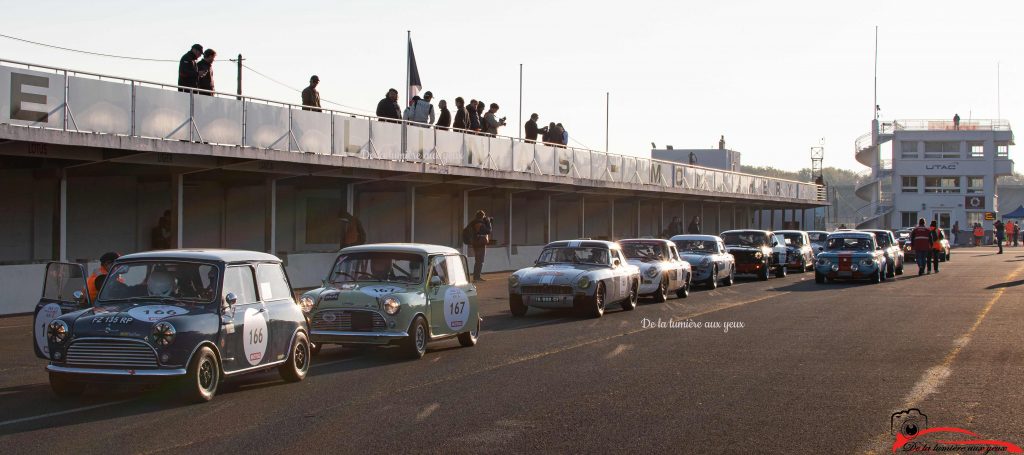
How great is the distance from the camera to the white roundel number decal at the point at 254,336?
36.2 feet

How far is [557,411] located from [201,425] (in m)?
3.05

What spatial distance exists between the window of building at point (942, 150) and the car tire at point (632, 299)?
8324cm

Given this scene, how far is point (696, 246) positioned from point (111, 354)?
22.4 metres

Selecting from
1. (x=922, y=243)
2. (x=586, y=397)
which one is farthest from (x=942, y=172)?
(x=586, y=397)

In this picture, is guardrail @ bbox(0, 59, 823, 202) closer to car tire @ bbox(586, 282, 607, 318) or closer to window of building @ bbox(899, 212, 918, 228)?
car tire @ bbox(586, 282, 607, 318)

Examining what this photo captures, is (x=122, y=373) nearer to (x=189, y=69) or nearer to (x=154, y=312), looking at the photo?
(x=154, y=312)

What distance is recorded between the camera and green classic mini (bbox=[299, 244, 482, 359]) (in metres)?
13.7

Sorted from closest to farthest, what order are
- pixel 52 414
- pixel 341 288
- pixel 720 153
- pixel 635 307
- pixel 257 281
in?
1. pixel 52 414
2. pixel 257 281
3. pixel 341 288
4. pixel 635 307
5. pixel 720 153

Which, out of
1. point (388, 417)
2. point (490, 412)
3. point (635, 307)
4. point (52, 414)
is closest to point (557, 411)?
point (490, 412)

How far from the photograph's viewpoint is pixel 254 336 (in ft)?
36.6

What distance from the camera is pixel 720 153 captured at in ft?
A: 279

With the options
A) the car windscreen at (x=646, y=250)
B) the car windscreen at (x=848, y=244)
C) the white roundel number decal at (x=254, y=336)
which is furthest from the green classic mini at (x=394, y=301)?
the car windscreen at (x=848, y=244)

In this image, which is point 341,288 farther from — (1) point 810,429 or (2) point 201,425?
(1) point 810,429

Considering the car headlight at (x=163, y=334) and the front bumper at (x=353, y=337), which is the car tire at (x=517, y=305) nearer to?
the front bumper at (x=353, y=337)
